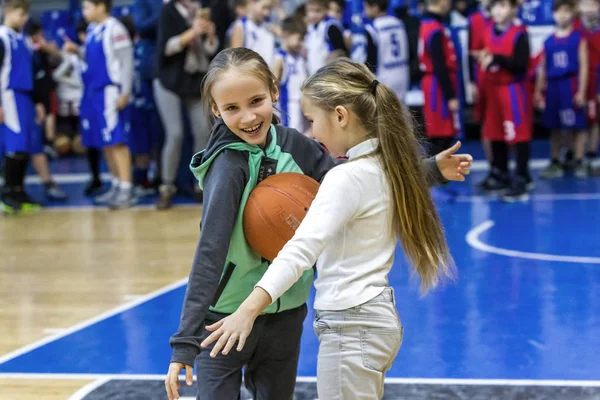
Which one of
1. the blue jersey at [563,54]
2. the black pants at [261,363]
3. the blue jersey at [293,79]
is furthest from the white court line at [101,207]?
the black pants at [261,363]

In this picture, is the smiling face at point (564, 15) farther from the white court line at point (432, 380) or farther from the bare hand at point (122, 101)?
the white court line at point (432, 380)

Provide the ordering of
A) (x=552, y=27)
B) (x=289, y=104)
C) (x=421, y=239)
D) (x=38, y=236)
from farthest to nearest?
(x=552, y=27) → (x=289, y=104) → (x=38, y=236) → (x=421, y=239)

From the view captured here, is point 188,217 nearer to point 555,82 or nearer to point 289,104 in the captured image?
point 289,104

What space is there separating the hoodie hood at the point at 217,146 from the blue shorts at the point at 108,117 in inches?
237

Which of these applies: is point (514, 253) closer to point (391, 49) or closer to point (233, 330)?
point (391, 49)

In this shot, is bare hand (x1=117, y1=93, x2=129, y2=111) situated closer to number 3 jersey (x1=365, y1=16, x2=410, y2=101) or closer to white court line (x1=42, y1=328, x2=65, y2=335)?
number 3 jersey (x1=365, y1=16, x2=410, y2=101)

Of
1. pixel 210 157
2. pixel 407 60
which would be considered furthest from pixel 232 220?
pixel 407 60

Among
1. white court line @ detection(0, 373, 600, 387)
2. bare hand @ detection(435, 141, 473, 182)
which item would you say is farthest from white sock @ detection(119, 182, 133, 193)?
bare hand @ detection(435, 141, 473, 182)

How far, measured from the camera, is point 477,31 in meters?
8.18

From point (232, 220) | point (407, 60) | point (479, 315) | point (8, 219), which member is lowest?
point (8, 219)

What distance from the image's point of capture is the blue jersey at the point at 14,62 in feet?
26.7

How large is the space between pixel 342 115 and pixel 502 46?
5.77 metres

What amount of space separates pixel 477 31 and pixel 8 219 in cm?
450

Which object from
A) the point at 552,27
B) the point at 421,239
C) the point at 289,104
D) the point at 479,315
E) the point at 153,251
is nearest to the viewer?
the point at 421,239
